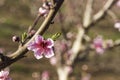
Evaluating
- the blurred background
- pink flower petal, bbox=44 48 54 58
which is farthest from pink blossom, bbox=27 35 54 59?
the blurred background

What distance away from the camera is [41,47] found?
2811 millimetres

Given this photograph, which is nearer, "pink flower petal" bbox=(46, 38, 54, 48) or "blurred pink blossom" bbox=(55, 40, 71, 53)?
"pink flower petal" bbox=(46, 38, 54, 48)

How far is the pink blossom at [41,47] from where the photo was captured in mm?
2520

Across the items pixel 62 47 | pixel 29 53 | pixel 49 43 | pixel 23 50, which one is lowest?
pixel 23 50

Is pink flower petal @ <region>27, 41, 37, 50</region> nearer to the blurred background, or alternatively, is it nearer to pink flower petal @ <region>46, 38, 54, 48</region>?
pink flower petal @ <region>46, 38, 54, 48</region>

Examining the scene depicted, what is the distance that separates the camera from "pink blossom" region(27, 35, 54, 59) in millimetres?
2520

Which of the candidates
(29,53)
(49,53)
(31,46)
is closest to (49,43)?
(49,53)

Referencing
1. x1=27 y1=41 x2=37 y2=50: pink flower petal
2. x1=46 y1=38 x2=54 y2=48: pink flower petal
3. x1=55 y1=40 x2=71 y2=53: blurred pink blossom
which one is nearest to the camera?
x1=27 y1=41 x2=37 y2=50: pink flower petal

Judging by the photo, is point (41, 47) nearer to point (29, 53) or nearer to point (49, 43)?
point (49, 43)

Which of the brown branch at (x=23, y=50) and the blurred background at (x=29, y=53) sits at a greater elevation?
the blurred background at (x=29, y=53)

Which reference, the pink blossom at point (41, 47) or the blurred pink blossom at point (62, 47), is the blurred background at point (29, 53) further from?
the pink blossom at point (41, 47)

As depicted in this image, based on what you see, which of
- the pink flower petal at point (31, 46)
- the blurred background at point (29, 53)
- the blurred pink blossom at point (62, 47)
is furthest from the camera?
the blurred background at point (29, 53)

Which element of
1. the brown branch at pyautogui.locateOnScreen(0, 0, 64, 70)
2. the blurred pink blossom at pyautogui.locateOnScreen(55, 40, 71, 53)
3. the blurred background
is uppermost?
the blurred background

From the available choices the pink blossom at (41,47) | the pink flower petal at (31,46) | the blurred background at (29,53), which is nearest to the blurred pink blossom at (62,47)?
the blurred background at (29,53)
